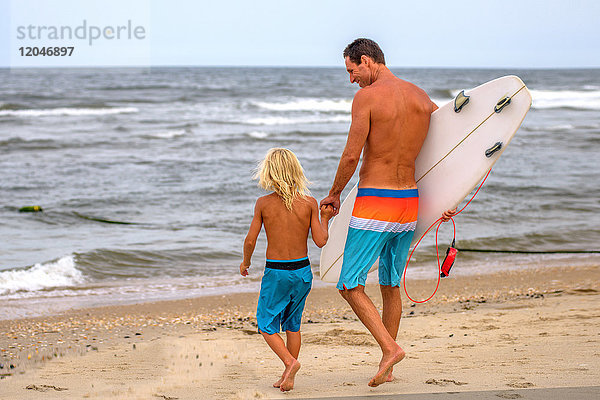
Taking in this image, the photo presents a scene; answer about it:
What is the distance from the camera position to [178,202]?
10492 millimetres

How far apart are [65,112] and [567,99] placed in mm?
26202

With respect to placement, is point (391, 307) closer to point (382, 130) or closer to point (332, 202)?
point (332, 202)

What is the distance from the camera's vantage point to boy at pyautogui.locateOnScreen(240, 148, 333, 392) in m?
3.20

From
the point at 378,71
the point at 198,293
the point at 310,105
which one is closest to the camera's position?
the point at 378,71

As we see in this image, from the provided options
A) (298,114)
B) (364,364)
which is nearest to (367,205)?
(364,364)

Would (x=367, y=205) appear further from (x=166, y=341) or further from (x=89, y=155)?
(x=89, y=155)

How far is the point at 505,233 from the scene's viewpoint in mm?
8547

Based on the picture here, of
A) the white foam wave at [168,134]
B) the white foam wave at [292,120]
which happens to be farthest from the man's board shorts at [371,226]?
the white foam wave at [292,120]

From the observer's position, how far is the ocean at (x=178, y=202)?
22.1ft

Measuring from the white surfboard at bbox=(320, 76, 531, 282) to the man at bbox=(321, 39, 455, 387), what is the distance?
0.28m

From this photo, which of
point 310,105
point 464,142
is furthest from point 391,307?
point 310,105

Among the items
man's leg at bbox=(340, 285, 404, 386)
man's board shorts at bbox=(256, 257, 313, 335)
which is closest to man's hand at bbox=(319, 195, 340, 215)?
man's board shorts at bbox=(256, 257, 313, 335)

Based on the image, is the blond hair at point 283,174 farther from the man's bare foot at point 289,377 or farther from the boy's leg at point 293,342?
the man's bare foot at point 289,377

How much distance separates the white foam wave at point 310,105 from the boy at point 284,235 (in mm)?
26707
